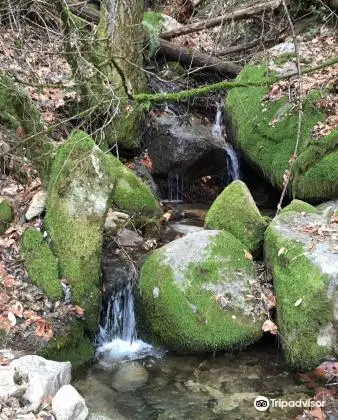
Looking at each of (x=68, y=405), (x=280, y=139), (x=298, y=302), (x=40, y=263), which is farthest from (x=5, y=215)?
(x=280, y=139)

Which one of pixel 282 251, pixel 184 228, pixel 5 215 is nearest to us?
pixel 282 251

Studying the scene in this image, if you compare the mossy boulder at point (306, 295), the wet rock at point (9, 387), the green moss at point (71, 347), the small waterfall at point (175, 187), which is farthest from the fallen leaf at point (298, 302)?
the small waterfall at point (175, 187)

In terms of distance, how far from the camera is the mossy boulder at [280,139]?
7984 millimetres

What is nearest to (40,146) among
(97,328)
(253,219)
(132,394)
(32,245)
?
(32,245)

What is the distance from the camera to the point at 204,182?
10812mm

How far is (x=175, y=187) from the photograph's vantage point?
10625 millimetres

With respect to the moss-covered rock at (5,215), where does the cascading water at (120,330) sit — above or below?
below

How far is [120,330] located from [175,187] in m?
4.98

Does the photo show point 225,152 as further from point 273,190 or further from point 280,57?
point 280,57

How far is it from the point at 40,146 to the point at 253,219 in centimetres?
308

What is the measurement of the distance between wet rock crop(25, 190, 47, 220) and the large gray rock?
222cm

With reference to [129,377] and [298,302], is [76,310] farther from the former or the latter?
[298,302]

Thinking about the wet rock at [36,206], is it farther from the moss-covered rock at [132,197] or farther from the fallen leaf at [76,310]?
the moss-covered rock at [132,197]

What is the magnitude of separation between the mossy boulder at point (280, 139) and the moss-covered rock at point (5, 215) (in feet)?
15.0
